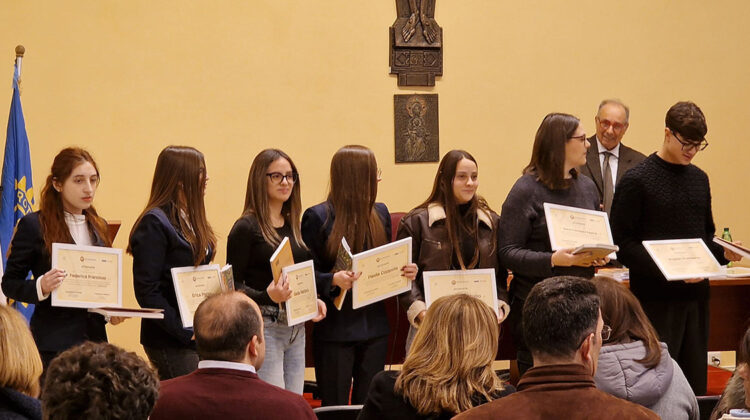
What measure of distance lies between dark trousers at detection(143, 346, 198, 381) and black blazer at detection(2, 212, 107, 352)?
29cm

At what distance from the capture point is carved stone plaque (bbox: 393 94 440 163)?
7043 mm

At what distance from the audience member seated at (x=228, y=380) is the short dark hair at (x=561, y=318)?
28.4 inches

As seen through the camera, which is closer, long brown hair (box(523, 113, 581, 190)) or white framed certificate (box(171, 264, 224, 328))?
white framed certificate (box(171, 264, 224, 328))

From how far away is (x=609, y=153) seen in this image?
6.33 metres

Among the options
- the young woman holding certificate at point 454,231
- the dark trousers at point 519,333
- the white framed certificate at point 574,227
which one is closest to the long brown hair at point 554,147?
the white framed certificate at point 574,227

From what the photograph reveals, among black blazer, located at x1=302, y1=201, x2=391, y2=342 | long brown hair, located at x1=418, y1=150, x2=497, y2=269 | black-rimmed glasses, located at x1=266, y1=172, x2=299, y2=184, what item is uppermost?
black-rimmed glasses, located at x1=266, y1=172, x2=299, y2=184

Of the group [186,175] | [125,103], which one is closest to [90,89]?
[125,103]

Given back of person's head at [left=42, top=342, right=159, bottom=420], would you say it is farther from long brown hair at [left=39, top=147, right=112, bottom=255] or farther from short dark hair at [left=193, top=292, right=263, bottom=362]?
long brown hair at [left=39, top=147, right=112, bottom=255]

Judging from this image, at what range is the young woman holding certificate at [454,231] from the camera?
4359 mm

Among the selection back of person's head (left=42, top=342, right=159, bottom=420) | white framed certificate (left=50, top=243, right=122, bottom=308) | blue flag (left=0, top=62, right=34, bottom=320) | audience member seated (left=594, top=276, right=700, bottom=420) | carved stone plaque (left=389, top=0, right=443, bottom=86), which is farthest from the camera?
carved stone plaque (left=389, top=0, right=443, bottom=86)

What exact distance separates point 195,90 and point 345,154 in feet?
8.20

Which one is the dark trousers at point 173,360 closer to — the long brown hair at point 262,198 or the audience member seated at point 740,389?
the long brown hair at point 262,198

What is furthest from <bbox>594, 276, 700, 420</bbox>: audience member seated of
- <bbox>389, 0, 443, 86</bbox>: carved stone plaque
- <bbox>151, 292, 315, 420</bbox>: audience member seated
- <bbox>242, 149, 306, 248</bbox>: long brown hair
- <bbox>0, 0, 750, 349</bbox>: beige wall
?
<bbox>389, 0, 443, 86</bbox>: carved stone plaque

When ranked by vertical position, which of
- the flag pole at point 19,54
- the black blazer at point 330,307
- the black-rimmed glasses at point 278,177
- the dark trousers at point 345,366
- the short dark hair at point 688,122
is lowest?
the dark trousers at point 345,366
